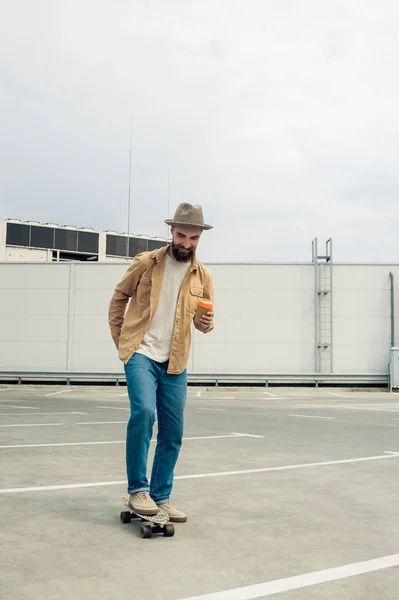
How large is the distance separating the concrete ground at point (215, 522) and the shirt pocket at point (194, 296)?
1304 mm

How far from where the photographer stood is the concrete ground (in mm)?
3023

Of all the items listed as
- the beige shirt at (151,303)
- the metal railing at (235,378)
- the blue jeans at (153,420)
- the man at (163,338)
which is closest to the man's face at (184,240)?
the man at (163,338)

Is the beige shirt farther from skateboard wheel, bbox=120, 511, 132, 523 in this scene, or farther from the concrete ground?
the concrete ground

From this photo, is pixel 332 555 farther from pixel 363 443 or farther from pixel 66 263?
pixel 66 263

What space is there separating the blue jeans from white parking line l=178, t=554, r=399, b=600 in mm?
1258

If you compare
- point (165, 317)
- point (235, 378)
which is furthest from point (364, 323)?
→ point (165, 317)

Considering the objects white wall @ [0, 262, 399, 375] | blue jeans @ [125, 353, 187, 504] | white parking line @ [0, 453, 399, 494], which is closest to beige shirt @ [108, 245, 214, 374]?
blue jeans @ [125, 353, 187, 504]

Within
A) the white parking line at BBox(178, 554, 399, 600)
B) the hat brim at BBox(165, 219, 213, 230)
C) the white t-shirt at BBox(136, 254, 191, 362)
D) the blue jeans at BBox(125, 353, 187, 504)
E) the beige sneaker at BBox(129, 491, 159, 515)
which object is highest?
the hat brim at BBox(165, 219, 213, 230)

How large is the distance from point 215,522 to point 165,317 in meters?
Result: 1.28

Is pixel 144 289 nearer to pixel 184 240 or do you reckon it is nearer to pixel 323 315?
pixel 184 240

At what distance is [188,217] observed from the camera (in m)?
4.25

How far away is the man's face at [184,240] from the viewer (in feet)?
14.0

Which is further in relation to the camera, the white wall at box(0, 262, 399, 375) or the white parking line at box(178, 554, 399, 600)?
the white wall at box(0, 262, 399, 375)

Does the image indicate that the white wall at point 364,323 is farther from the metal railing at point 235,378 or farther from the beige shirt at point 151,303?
the beige shirt at point 151,303
